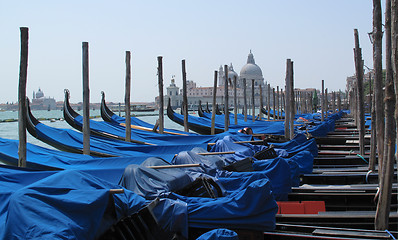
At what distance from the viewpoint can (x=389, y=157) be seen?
3318 mm

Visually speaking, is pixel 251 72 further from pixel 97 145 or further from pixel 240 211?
pixel 240 211

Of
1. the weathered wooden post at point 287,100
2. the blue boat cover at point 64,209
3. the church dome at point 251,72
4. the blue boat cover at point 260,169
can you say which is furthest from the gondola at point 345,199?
the church dome at point 251,72

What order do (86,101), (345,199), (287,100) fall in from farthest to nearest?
(287,100)
(86,101)
(345,199)

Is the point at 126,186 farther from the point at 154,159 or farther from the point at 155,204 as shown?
the point at 154,159

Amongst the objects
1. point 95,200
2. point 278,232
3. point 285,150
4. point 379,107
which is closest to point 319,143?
point 285,150

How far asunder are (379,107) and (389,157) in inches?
42.4

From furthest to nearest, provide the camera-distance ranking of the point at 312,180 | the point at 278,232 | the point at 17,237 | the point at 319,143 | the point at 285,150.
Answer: the point at 319,143, the point at 285,150, the point at 312,180, the point at 278,232, the point at 17,237

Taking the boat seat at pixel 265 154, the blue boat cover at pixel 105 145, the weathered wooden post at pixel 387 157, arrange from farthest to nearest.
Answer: the blue boat cover at pixel 105 145
the boat seat at pixel 265 154
the weathered wooden post at pixel 387 157

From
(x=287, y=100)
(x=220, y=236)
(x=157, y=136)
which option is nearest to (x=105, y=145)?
(x=157, y=136)

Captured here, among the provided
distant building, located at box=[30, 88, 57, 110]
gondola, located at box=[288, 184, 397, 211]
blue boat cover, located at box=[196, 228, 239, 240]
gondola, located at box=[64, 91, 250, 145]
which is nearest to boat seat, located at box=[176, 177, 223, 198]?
blue boat cover, located at box=[196, 228, 239, 240]

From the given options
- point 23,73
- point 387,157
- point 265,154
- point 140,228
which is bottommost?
point 140,228

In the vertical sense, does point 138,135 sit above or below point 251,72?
below

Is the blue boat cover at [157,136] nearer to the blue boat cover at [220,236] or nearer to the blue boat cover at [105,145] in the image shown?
the blue boat cover at [105,145]

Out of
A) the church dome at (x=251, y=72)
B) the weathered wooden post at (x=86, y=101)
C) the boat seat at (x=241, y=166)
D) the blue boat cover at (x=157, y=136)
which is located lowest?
the boat seat at (x=241, y=166)
